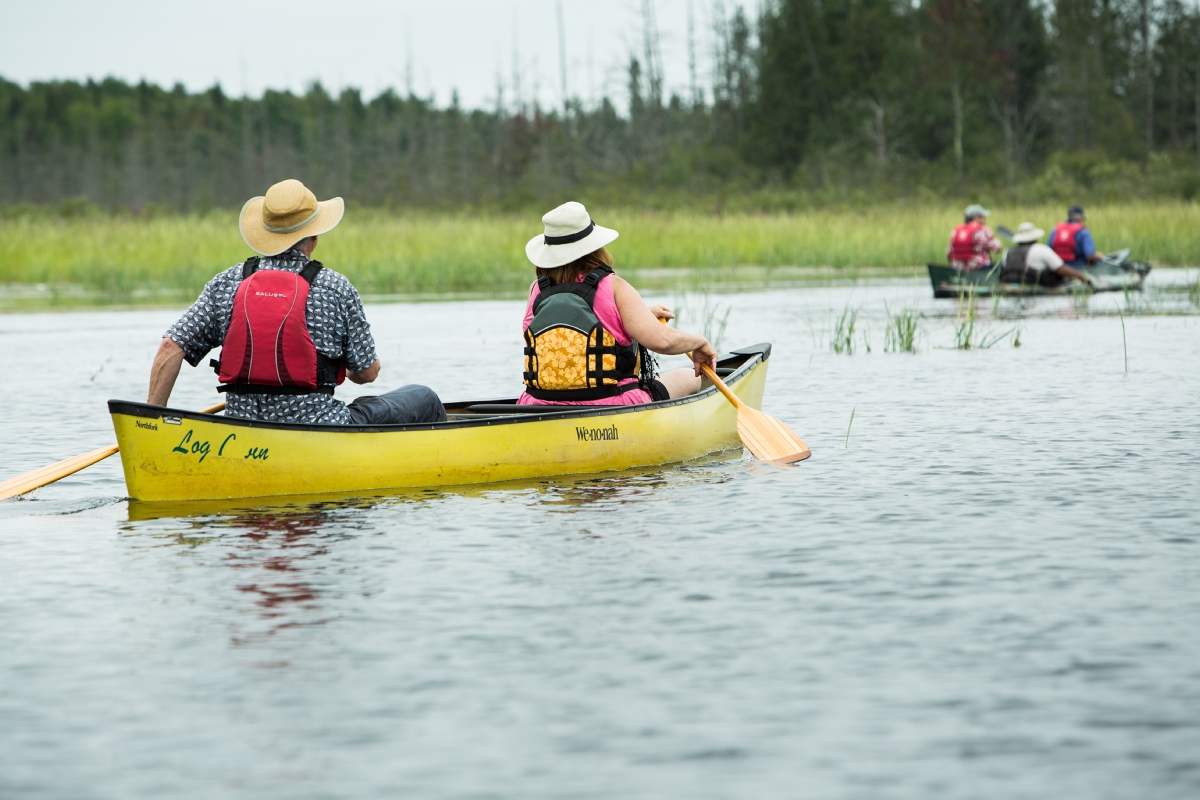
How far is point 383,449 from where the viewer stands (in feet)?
21.2

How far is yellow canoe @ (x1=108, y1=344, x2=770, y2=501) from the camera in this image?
6.12 m

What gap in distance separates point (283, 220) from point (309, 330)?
45 cm

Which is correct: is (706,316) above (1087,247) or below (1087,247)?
below

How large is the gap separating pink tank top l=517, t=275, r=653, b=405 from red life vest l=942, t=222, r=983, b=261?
43.6ft

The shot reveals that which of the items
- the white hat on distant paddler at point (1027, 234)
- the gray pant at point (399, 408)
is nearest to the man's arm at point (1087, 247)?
the white hat on distant paddler at point (1027, 234)

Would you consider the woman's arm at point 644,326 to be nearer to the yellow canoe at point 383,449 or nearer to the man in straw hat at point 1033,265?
the yellow canoe at point 383,449

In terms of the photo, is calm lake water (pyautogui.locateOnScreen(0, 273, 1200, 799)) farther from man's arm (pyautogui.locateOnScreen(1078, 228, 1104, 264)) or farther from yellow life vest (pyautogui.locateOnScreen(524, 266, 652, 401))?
man's arm (pyautogui.locateOnScreen(1078, 228, 1104, 264))

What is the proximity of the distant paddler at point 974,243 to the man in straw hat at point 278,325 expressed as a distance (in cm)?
1454

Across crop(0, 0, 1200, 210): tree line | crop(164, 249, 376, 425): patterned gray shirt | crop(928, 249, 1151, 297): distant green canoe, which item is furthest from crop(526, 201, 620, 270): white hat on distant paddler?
crop(0, 0, 1200, 210): tree line

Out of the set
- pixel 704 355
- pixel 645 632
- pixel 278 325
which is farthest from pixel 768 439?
pixel 645 632

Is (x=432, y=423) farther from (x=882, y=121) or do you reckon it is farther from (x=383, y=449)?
(x=882, y=121)

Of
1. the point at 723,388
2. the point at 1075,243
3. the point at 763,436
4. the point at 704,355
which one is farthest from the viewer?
the point at 1075,243

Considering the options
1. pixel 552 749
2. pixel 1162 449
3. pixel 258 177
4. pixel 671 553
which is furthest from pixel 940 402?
pixel 258 177

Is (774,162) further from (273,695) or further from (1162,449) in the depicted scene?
(273,695)
